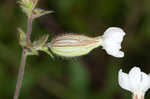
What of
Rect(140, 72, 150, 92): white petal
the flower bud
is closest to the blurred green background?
the flower bud

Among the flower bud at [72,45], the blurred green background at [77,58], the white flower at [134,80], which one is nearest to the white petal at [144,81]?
the white flower at [134,80]

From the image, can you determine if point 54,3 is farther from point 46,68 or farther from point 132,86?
point 132,86

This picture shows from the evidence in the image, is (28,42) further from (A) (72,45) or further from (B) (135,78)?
(B) (135,78)

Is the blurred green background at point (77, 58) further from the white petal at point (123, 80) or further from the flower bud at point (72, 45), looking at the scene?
the white petal at point (123, 80)

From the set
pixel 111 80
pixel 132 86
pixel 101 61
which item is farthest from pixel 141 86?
pixel 101 61

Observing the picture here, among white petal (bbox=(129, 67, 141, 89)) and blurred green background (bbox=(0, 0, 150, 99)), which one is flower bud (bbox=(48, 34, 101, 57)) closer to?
white petal (bbox=(129, 67, 141, 89))

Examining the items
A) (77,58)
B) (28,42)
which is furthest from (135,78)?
(77,58)
